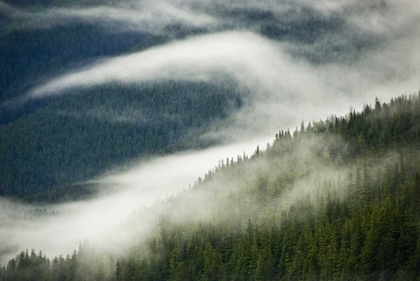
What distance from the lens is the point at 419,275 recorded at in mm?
197375

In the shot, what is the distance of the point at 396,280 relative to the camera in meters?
199

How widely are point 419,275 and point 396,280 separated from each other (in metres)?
4.75
